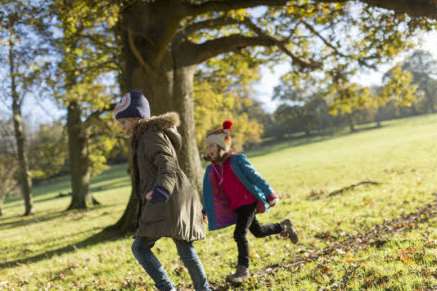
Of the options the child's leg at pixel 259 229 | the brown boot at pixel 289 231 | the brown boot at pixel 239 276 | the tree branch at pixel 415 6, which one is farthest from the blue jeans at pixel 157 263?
the tree branch at pixel 415 6

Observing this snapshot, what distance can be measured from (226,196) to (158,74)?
17.7ft

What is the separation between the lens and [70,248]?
9.46 m

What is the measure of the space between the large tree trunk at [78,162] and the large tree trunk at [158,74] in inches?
475

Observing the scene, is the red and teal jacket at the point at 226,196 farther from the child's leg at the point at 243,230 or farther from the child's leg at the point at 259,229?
the child's leg at the point at 259,229

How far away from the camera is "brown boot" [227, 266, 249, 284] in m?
4.87

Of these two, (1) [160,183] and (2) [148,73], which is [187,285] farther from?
(2) [148,73]

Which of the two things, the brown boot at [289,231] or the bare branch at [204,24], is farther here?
the bare branch at [204,24]

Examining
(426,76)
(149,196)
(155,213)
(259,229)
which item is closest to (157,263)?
(155,213)

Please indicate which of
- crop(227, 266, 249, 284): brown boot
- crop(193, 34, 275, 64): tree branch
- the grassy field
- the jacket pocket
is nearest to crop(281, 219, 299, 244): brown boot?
the grassy field

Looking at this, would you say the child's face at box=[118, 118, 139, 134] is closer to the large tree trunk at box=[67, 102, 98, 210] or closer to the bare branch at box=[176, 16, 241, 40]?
the bare branch at box=[176, 16, 241, 40]

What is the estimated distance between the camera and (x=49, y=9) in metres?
8.43

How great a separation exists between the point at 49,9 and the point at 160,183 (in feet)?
20.6

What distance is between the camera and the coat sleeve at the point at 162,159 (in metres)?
3.74

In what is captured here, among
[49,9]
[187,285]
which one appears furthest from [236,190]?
[49,9]
